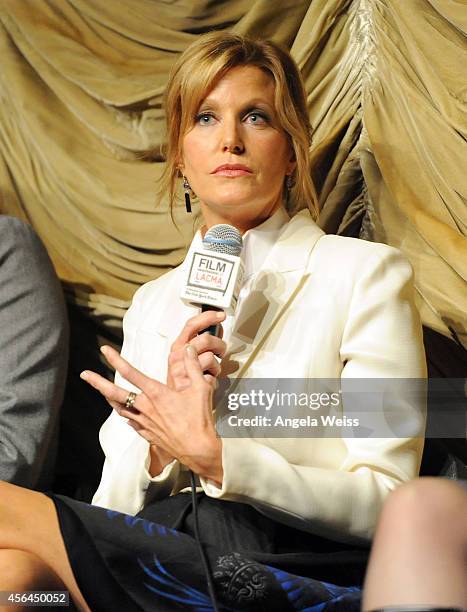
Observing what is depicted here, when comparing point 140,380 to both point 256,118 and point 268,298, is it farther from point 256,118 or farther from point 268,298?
point 256,118

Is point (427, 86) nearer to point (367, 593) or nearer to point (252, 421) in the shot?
point (252, 421)

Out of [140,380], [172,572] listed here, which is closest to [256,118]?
[140,380]

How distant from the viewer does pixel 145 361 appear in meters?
1.64

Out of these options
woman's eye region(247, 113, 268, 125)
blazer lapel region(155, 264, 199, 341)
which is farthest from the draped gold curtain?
blazer lapel region(155, 264, 199, 341)

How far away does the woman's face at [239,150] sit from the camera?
1634 mm

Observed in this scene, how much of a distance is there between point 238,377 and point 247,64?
1.81 ft

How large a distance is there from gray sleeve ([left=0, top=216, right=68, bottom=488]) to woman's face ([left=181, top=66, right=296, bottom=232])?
1.47ft

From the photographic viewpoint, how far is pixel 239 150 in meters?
1.63

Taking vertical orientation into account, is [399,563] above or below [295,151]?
below

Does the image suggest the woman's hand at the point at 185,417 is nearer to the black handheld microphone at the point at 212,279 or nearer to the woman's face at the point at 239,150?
the black handheld microphone at the point at 212,279

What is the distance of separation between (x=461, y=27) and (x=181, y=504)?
3.36 ft

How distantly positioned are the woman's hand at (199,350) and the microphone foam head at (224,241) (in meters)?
0.10

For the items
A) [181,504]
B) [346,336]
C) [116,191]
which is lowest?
[181,504]

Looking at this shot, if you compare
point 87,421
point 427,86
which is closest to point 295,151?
point 427,86
